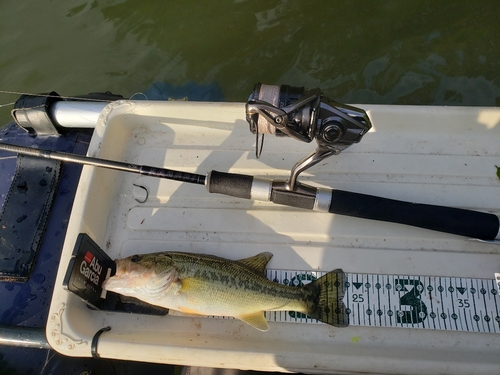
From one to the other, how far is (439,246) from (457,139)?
1.00 meters

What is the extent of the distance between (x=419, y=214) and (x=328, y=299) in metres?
0.96

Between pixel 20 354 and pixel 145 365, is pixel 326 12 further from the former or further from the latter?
pixel 20 354

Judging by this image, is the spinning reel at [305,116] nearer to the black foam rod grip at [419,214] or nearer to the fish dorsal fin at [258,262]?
the black foam rod grip at [419,214]

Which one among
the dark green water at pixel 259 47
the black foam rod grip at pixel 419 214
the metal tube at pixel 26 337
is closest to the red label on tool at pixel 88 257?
the metal tube at pixel 26 337

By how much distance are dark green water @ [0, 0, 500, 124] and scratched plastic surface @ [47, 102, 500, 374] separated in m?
1.80

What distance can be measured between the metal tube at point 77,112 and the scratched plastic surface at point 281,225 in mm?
442

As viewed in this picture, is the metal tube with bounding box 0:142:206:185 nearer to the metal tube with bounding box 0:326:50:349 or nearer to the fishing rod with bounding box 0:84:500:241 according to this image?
the fishing rod with bounding box 0:84:500:241

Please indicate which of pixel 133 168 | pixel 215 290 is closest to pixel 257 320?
pixel 215 290

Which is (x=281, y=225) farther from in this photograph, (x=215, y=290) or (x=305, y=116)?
(x=305, y=116)

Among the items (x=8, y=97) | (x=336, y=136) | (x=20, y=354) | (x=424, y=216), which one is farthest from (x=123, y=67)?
(x=424, y=216)

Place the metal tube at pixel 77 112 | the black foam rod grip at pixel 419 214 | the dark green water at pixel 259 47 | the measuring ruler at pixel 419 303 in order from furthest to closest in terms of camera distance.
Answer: the dark green water at pixel 259 47 → the metal tube at pixel 77 112 → the black foam rod grip at pixel 419 214 → the measuring ruler at pixel 419 303

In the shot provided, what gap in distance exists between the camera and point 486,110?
284cm

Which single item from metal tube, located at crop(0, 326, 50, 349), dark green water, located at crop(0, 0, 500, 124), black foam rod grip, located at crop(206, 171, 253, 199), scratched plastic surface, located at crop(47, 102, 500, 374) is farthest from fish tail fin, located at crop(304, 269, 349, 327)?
dark green water, located at crop(0, 0, 500, 124)

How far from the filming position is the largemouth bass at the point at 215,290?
2443 mm
